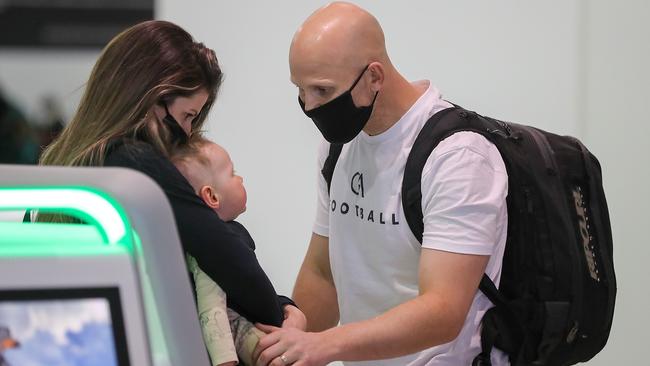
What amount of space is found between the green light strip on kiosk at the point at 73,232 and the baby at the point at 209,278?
0.72 metres

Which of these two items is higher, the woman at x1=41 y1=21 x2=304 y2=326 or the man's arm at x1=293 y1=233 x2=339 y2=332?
the woman at x1=41 y1=21 x2=304 y2=326

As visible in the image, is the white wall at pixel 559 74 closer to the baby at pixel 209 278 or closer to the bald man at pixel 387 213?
the bald man at pixel 387 213

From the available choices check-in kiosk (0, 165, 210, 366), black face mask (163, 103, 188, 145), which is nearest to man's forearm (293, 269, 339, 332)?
black face mask (163, 103, 188, 145)

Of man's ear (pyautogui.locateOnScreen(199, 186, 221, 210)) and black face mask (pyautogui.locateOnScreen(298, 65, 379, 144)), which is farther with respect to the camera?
black face mask (pyautogui.locateOnScreen(298, 65, 379, 144))

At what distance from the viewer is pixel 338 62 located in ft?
8.21

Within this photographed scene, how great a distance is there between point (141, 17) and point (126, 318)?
31.5 feet

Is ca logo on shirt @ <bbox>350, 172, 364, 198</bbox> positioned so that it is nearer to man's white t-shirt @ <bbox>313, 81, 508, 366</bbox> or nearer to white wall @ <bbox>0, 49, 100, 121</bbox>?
man's white t-shirt @ <bbox>313, 81, 508, 366</bbox>

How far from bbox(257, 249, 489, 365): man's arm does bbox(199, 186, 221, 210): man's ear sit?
0.90 ft

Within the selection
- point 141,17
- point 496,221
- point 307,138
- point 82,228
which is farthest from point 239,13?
point 141,17

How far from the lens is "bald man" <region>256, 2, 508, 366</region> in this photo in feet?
7.46

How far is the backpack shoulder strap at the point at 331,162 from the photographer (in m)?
2.81

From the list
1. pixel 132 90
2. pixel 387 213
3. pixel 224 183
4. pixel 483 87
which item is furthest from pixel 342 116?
pixel 483 87

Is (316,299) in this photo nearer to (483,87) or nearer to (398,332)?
(398,332)

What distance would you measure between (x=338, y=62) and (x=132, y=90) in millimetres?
645
